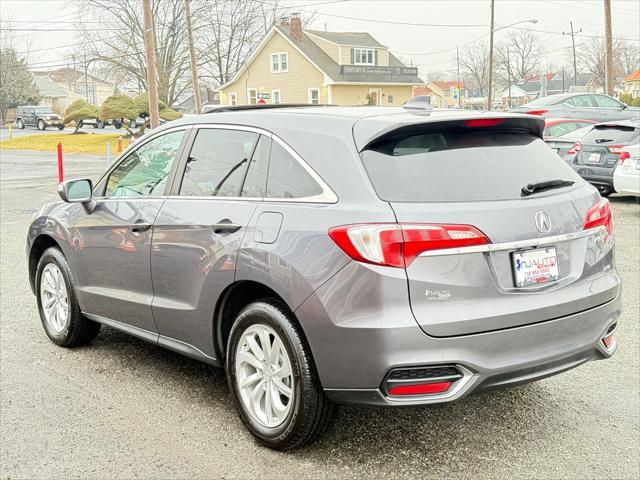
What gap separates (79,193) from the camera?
5125 millimetres

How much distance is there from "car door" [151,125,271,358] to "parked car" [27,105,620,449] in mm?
12

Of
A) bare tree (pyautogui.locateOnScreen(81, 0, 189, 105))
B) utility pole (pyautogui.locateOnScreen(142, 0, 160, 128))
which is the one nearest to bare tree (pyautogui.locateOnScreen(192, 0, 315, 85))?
bare tree (pyautogui.locateOnScreen(81, 0, 189, 105))

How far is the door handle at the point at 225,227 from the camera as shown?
3877mm

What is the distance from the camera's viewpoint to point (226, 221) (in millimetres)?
3947

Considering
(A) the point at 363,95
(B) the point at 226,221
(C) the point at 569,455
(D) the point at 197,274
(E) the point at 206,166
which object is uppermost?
(A) the point at 363,95

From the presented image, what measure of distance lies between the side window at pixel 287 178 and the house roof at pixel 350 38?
56705mm

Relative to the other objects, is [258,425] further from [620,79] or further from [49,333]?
[620,79]

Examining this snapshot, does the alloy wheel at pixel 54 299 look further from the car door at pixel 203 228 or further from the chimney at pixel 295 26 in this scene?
the chimney at pixel 295 26

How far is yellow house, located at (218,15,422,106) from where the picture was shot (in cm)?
5584

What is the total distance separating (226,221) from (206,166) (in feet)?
1.78

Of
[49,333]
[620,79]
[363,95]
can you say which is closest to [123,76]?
[363,95]

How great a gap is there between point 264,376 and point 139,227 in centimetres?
140

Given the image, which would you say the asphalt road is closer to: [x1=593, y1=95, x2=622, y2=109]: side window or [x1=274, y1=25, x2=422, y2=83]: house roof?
[x1=593, y1=95, x2=622, y2=109]: side window

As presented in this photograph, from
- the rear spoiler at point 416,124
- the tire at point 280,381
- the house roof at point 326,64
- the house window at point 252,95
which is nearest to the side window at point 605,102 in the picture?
the rear spoiler at point 416,124
